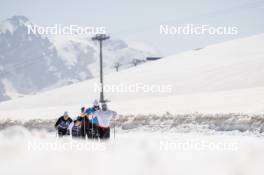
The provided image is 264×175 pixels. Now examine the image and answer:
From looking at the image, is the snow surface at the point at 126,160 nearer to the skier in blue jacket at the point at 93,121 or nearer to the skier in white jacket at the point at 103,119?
the skier in white jacket at the point at 103,119

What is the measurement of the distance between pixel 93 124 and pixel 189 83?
1865 inches

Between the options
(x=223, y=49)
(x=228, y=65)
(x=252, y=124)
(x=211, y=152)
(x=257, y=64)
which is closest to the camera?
(x=211, y=152)

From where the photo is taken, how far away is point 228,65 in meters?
66.4

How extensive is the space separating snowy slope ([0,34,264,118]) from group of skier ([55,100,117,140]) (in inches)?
593

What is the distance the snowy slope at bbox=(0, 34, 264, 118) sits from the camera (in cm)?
4338

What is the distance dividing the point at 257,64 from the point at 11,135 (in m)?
45.1

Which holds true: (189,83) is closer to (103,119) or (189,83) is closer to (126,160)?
(103,119)

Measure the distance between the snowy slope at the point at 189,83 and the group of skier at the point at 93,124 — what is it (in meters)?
15.1

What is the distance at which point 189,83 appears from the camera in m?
63.9

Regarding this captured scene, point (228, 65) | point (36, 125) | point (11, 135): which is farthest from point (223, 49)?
point (11, 135)

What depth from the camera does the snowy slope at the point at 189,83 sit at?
4338 cm

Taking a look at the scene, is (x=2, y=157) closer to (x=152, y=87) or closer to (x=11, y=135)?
(x=11, y=135)

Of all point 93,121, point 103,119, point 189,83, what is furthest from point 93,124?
point 189,83

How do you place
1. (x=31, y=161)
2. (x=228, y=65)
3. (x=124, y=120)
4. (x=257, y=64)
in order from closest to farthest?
(x=31, y=161)
(x=124, y=120)
(x=257, y=64)
(x=228, y=65)
